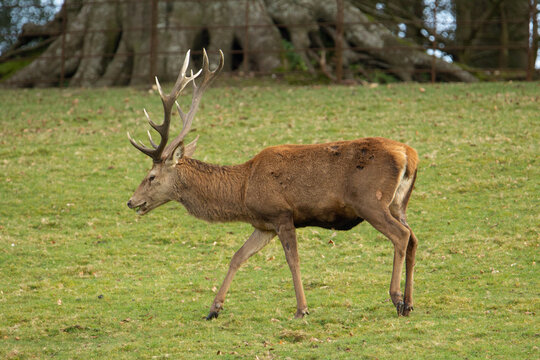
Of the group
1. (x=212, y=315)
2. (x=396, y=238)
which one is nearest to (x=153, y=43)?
(x=212, y=315)

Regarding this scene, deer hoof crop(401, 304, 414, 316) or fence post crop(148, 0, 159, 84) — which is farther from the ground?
fence post crop(148, 0, 159, 84)

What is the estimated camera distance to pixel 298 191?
25.8ft

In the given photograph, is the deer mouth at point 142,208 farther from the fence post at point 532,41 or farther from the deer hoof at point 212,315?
the fence post at point 532,41

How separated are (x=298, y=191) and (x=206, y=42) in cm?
1682

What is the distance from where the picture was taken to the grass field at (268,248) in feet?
22.5

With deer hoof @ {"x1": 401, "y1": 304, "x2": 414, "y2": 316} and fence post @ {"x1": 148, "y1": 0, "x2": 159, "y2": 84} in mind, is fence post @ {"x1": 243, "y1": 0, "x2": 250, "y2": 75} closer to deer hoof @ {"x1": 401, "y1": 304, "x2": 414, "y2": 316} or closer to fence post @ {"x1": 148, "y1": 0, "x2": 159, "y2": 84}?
fence post @ {"x1": 148, "y1": 0, "x2": 159, "y2": 84}

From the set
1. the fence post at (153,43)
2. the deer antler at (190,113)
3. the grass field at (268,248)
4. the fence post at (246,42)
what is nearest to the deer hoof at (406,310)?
the grass field at (268,248)

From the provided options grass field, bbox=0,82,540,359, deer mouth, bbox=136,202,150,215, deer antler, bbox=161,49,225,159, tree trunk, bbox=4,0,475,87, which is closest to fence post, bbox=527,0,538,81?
grass field, bbox=0,82,540,359

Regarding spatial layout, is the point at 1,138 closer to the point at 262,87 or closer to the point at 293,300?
the point at 262,87

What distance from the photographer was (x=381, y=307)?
7.75 metres

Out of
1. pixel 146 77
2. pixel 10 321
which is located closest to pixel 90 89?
pixel 146 77

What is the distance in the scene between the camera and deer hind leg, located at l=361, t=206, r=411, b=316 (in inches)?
287

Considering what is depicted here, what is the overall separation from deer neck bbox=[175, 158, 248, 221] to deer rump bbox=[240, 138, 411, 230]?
0.31 meters

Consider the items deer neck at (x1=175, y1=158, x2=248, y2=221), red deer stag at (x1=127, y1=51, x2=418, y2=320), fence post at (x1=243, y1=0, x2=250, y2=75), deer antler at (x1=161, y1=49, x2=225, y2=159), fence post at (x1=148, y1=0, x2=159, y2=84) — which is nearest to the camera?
red deer stag at (x1=127, y1=51, x2=418, y2=320)
